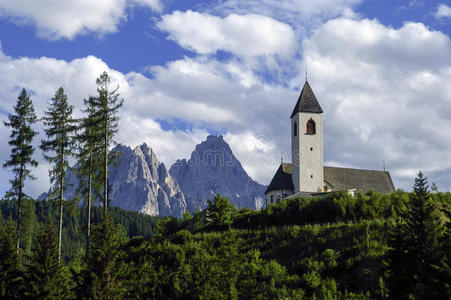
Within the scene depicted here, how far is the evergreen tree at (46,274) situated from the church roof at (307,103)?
1807 inches

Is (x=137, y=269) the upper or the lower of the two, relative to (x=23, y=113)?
lower

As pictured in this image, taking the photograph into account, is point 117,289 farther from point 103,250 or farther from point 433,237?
point 433,237

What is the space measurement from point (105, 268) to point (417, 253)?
38.1 ft

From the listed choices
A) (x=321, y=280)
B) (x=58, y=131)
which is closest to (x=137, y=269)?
(x=321, y=280)

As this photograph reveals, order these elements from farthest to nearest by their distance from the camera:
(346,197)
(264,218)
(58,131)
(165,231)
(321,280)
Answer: (58,131) → (165,231) → (264,218) → (346,197) → (321,280)

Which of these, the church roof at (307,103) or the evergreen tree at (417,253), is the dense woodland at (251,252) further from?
the church roof at (307,103)

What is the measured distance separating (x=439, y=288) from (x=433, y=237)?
5.05 ft

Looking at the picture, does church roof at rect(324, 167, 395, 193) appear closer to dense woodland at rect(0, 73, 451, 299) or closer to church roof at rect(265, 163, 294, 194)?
church roof at rect(265, 163, 294, 194)

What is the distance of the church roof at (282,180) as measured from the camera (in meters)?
59.2

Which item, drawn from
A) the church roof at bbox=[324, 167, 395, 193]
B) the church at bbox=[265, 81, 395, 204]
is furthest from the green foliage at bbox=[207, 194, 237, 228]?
the church roof at bbox=[324, 167, 395, 193]

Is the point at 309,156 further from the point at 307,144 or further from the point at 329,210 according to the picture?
the point at 329,210

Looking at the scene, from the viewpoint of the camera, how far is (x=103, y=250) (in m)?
18.2

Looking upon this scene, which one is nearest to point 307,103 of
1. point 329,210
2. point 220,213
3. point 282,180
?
point 282,180

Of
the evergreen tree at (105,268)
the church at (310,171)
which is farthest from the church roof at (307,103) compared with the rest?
the evergreen tree at (105,268)
